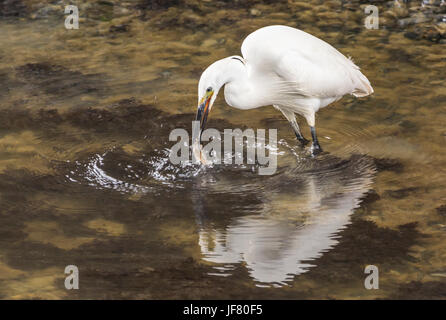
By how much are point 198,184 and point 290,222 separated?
2.38 ft

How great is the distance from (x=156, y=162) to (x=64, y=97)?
1.57m

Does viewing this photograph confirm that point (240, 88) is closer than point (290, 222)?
No

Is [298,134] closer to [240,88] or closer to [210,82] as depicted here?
[240,88]

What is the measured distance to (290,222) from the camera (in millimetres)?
4590

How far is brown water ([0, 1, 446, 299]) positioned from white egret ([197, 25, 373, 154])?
0.39 metres

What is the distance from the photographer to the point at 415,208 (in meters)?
4.64

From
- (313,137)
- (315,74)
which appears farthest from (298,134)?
(315,74)

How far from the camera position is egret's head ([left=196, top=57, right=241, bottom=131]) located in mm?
4828

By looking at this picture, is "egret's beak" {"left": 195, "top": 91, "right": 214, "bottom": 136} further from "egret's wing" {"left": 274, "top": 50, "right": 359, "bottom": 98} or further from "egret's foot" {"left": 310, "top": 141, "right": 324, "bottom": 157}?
"egret's foot" {"left": 310, "top": 141, "right": 324, "bottom": 157}

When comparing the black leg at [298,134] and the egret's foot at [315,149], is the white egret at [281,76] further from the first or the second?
the black leg at [298,134]

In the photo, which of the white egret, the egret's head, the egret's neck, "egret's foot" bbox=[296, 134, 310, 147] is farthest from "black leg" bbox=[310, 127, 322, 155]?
the egret's head

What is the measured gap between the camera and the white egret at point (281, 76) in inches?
196

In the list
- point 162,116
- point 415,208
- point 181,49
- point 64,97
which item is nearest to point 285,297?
point 415,208

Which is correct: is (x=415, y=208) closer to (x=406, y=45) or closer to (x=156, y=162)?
(x=156, y=162)
